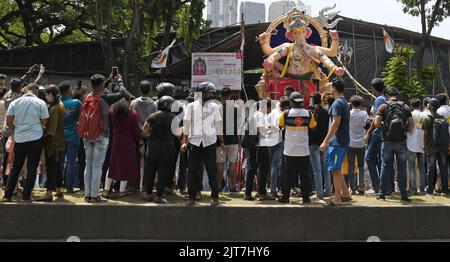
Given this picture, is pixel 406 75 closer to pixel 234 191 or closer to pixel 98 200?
pixel 234 191

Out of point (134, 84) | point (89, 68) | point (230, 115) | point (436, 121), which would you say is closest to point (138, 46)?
point (134, 84)

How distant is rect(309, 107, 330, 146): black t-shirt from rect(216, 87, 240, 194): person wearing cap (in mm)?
1375

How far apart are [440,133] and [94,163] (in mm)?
6364

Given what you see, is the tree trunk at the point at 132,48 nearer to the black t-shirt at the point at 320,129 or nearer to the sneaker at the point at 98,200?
the sneaker at the point at 98,200

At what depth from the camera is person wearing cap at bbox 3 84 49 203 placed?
716cm

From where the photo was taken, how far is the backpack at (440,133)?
899 cm

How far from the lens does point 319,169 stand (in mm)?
7934

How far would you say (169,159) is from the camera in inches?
295

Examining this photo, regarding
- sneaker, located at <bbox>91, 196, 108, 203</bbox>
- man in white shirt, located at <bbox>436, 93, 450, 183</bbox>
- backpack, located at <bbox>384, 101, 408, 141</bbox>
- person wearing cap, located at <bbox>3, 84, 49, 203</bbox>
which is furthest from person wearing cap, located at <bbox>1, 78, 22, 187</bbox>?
man in white shirt, located at <bbox>436, 93, 450, 183</bbox>

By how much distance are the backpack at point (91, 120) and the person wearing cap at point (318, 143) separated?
349cm

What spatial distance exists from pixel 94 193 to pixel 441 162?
635 cm

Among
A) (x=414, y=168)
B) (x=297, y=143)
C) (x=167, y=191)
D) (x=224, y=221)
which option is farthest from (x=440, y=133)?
(x=167, y=191)

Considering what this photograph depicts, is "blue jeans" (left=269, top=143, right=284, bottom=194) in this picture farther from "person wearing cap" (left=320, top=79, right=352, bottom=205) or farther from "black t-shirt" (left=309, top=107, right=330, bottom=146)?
"person wearing cap" (left=320, top=79, right=352, bottom=205)

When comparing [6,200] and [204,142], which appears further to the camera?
[204,142]
